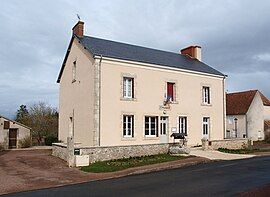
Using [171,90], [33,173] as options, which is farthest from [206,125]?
[33,173]

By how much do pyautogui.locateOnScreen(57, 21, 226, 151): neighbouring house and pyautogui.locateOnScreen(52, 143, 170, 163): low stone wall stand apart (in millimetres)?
2337

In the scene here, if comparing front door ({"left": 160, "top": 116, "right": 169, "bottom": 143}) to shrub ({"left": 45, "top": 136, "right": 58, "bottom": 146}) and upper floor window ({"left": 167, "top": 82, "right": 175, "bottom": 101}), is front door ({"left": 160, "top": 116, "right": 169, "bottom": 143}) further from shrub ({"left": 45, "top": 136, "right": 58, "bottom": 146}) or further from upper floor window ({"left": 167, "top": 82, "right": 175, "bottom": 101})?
shrub ({"left": 45, "top": 136, "right": 58, "bottom": 146})

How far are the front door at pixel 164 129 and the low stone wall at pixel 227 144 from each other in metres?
2.70

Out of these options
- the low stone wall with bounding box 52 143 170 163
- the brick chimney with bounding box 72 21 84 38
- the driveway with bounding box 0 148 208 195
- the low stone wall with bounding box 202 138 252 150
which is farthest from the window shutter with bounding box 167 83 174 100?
the brick chimney with bounding box 72 21 84 38

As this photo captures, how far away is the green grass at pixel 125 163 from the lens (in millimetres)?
14484

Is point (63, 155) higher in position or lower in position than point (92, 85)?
lower

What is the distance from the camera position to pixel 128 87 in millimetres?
21312

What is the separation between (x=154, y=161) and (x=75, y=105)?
8.84 m

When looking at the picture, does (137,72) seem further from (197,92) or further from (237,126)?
(237,126)

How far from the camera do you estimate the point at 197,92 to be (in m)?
24.8

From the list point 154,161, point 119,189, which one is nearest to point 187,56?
point 154,161

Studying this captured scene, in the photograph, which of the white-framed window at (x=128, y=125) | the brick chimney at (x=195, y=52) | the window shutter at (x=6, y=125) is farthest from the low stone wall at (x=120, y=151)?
the brick chimney at (x=195, y=52)

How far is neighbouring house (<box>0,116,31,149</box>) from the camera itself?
2314cm

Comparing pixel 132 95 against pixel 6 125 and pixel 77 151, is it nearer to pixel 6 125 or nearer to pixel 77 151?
pixel 77 151
